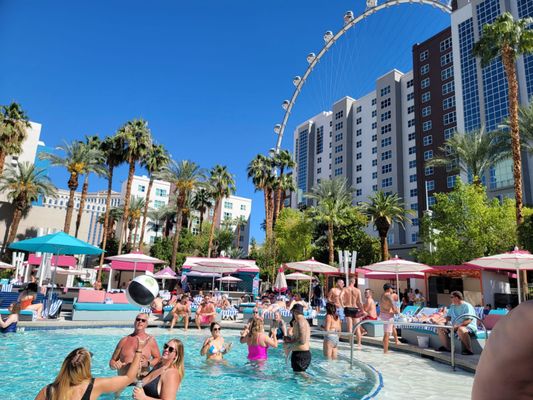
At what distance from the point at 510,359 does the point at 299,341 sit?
730cm

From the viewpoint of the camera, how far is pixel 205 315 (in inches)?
641

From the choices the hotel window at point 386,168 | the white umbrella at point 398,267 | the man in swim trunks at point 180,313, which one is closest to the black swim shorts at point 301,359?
the man in swim trunks at point 180,313

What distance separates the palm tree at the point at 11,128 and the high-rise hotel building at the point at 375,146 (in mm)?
33089

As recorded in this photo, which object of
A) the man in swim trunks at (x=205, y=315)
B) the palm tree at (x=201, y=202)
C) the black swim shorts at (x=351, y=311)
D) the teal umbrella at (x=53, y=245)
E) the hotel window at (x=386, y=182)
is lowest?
the man in swim trunks at (x=205, y=315)

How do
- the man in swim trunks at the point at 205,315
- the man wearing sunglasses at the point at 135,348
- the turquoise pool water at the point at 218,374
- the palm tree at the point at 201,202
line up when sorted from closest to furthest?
1. the man wearing sunglasses at the point at 135,348
2. the turquoise pool water at the point at 218,374
3. the man in swim trunks at the point at 205,315
4. the palm tree at the point at 201,202

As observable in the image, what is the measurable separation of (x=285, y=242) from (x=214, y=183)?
44.1 feet

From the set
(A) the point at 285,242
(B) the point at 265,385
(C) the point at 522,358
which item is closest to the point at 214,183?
(A) the point at 285,242

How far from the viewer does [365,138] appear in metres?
69.1

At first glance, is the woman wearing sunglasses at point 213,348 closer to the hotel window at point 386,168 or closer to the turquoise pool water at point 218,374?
the turquoise pool water at point 218,374

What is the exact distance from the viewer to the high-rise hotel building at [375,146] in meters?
60.2

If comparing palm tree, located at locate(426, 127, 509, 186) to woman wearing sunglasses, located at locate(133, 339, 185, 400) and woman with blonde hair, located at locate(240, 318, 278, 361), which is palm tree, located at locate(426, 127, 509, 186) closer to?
woman with blonde hair, located at locate(240, 318, 278, 361)

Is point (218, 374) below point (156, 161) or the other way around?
below

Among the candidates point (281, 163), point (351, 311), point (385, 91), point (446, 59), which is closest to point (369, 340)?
point (351, 311)

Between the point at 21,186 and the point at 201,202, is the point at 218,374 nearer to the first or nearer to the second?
the point at 21,186
